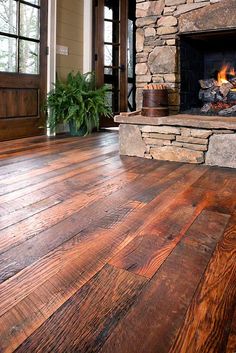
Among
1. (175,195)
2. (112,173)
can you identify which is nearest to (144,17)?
(112,173)

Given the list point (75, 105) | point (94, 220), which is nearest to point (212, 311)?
point (94, 220)

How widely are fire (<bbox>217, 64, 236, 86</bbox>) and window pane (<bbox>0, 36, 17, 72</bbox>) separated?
239 cm

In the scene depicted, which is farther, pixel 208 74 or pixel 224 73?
pixel 208 74

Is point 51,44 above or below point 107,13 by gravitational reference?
below

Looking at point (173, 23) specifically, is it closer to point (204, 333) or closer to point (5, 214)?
point (5, 214)

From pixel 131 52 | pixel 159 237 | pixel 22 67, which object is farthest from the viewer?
pixel 131 52

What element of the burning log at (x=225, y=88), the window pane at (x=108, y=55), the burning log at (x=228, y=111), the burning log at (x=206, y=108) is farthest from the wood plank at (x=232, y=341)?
the window pane at (x=108, y=55)

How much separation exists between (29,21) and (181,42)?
209 centimetres

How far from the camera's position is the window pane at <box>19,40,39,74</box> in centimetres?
401

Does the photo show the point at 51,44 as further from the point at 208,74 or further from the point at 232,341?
the point at 232,341

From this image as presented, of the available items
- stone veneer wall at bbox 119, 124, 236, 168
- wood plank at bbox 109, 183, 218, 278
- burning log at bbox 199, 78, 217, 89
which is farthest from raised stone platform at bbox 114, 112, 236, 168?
wood plank at bbox 109, 183, 218, 278

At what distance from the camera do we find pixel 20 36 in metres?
3.94

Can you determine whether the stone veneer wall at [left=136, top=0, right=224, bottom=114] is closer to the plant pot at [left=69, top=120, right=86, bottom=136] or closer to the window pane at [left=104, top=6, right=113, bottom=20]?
the plant pot at [left=69, top=120, right=86, bottom=136]

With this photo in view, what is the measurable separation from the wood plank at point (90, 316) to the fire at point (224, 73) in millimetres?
2756
